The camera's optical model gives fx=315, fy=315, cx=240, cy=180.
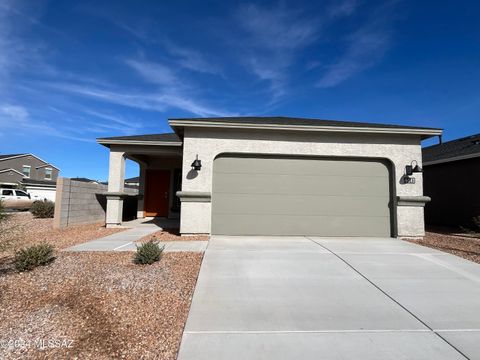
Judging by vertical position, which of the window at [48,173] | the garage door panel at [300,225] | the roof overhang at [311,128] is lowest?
the garage door panel at [300,225]

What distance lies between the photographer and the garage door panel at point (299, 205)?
986 centimetres

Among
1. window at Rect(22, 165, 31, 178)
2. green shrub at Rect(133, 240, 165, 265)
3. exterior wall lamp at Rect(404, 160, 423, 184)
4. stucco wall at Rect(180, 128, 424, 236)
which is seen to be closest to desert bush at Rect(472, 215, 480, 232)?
stucco wall at Rect(180, 128, 424, 236)

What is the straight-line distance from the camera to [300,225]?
9.93 m

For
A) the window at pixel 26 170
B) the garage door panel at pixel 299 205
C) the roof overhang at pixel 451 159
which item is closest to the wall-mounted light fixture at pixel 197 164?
the garage door panel at pixel 299 205

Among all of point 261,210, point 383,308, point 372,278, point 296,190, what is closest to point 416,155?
point 296,190

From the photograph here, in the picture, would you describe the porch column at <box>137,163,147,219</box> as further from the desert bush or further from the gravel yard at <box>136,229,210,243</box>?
the desert bush

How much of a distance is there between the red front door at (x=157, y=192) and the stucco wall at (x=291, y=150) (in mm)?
6811

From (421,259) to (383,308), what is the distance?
11.3ft

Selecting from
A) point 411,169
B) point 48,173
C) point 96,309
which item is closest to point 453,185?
point 411,169

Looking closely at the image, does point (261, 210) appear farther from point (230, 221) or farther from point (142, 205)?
point (142, 205)

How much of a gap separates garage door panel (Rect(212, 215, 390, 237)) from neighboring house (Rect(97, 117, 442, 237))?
0.03 meters

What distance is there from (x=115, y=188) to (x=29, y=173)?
34.6m

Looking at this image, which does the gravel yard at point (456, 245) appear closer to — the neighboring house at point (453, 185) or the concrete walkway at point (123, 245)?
the neighboring house at point (453, 185)

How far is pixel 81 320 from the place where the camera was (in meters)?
3.76
